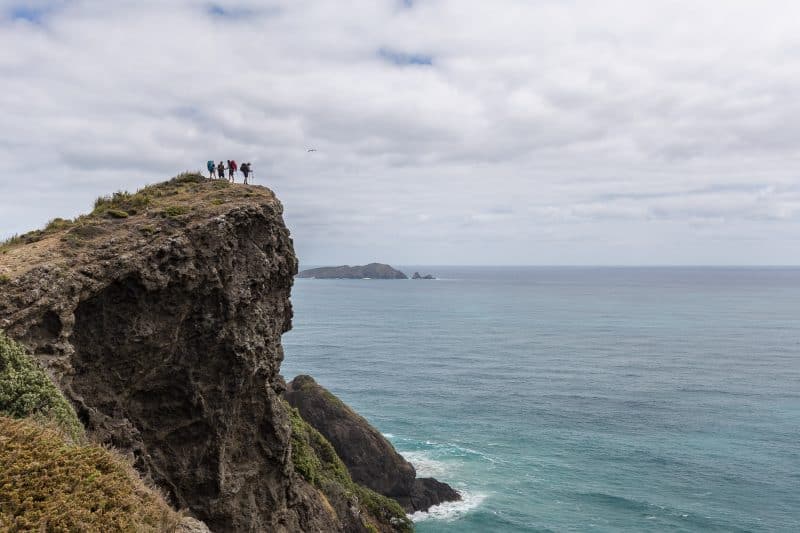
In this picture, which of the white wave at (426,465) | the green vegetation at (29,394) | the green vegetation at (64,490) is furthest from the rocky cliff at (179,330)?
the white wave at (426,465)

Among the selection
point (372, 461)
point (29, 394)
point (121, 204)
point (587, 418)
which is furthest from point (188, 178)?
point (587, 418)

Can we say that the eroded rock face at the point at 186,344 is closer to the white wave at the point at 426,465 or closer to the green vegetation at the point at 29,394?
the green vegetation at the point at 29,394

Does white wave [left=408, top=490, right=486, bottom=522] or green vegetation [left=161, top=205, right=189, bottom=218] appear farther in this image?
white wave [left=408, top=490, right=486, bottom=522]

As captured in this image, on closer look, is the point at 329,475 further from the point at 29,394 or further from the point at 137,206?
the point at 29,394

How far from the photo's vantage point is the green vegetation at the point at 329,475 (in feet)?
126

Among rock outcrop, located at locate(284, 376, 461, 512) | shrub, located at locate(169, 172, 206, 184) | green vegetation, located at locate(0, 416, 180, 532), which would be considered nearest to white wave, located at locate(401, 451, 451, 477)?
rock outcrop, located at locate(284, 376, 461, 512)

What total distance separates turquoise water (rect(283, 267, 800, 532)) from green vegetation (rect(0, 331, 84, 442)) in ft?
134

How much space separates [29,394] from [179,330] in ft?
31.9

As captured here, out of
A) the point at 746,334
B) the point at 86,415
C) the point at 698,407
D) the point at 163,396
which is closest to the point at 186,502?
the point at 163,396

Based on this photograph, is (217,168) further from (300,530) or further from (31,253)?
(300,530)

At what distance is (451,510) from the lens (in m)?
55.0

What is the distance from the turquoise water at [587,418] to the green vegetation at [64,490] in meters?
42.6

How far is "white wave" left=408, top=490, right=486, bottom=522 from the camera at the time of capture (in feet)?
177

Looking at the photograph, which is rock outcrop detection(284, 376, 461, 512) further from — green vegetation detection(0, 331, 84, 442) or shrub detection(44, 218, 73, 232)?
green vegetation detection(0, 331, 84, 442)
